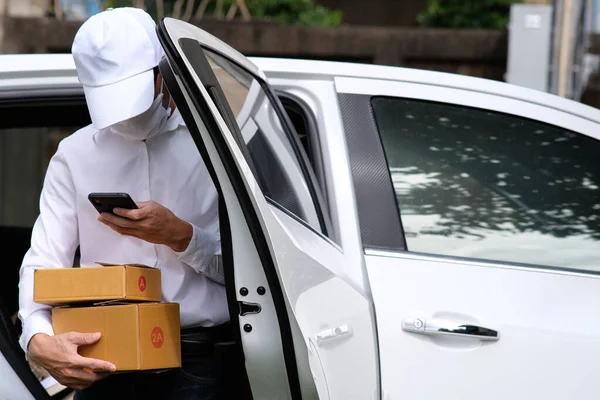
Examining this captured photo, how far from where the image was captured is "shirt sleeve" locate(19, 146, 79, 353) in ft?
7.16

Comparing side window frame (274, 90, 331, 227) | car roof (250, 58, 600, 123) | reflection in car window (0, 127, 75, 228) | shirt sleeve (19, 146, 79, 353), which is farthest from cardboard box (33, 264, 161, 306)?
reflection in car window (0, 127, 75, 228)

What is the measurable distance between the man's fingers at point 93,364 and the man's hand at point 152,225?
300mm

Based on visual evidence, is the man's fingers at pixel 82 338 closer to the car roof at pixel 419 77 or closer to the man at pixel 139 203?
the man at pixel 139 203

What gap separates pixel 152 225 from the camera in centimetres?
206

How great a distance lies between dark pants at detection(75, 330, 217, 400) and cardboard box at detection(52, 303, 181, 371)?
0.41ft

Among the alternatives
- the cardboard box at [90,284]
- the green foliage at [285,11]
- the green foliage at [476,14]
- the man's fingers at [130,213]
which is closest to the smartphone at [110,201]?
the man's fingers at [130,213]

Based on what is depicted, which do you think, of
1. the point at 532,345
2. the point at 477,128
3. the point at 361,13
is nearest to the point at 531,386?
the point at 532,345

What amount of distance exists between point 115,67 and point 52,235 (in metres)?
0.47

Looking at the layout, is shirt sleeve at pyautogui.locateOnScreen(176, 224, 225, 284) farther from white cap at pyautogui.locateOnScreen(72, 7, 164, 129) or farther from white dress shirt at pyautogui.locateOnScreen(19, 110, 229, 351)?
white cap at pyautogui.locateOnScreen(72, 7, 164, 129)

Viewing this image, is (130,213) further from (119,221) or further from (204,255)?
(204,255)

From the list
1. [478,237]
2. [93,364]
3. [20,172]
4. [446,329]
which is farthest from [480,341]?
[20,172]

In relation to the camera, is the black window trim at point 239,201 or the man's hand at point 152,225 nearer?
the black window trim at point 239,201

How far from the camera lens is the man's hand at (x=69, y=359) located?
202cm

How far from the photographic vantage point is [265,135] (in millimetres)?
2414
